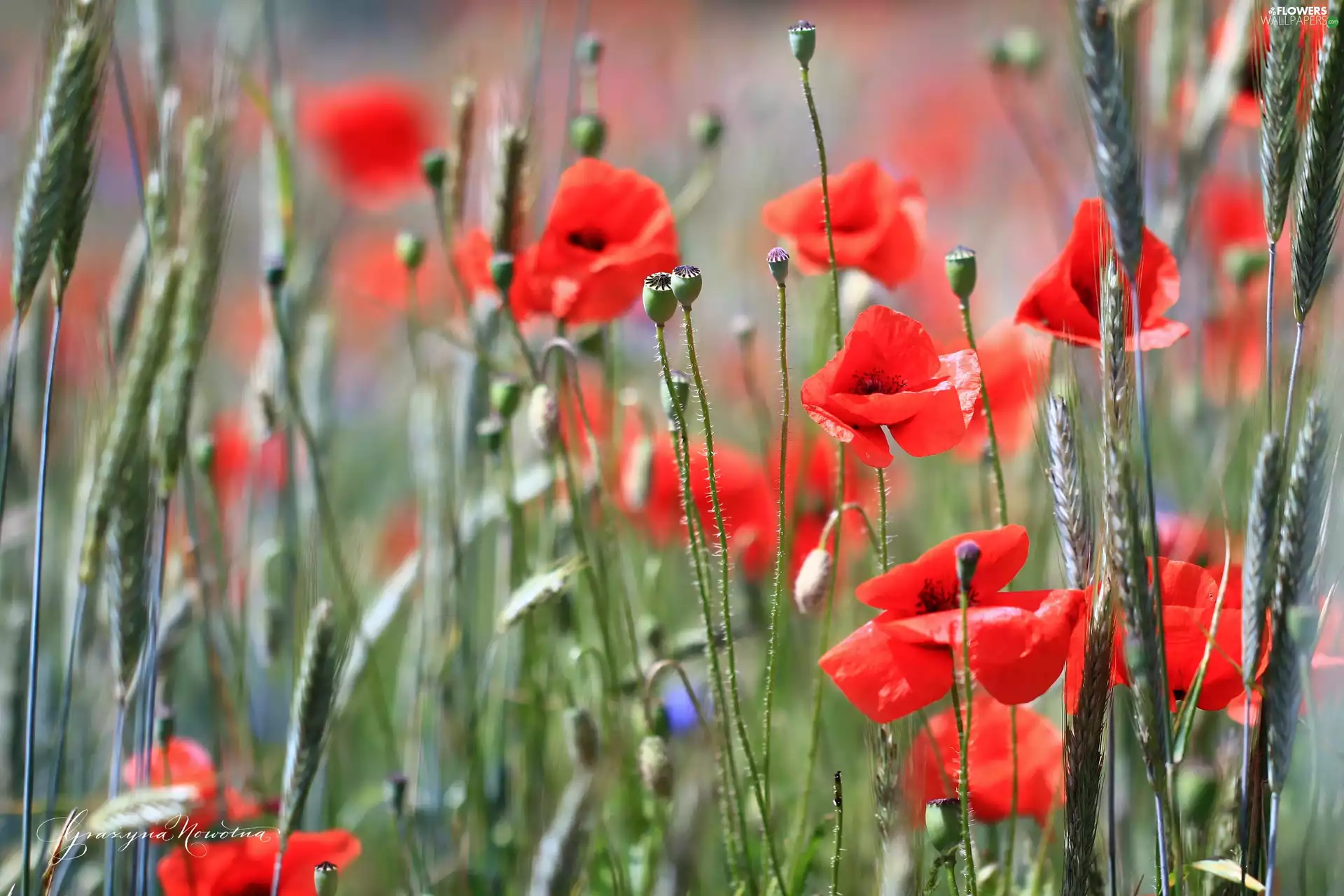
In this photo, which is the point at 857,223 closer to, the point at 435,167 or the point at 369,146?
the point at 435,167

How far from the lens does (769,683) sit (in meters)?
0.81

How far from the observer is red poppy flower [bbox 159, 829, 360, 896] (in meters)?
0.91

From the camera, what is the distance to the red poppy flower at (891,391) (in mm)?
777

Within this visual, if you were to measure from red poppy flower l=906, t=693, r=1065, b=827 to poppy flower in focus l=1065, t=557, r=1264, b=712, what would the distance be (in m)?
0.18

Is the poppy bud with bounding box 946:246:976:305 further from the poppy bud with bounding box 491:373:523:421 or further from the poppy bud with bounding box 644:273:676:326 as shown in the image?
the poppy bud with bounding box 491:373:523:421

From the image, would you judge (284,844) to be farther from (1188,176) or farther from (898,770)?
(1188,176)

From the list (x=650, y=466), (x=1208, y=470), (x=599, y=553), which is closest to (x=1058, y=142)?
(x=1208, y=470)

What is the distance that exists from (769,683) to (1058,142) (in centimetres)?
124

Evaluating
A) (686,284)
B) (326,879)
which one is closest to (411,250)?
(686,284)

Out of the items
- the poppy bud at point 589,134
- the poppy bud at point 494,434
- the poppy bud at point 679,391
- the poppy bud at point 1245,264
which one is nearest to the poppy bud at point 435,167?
the poppy bud at point 589,134

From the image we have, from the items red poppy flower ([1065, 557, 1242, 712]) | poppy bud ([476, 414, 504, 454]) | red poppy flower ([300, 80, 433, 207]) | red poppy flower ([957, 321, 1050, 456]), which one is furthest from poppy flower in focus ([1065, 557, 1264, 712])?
red poppy flower ([300, 80, 433, 207])

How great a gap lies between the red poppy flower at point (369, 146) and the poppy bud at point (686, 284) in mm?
1900

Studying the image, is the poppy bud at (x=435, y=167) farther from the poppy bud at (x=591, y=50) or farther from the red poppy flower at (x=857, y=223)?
the red poppy flower at (x=857, y=223)

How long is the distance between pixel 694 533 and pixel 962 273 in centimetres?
27
